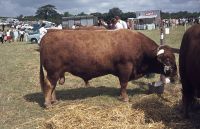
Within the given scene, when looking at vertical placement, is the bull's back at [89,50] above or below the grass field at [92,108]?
above

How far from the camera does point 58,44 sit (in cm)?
947

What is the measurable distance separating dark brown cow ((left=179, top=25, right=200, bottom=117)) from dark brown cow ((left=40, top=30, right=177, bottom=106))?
2.13m

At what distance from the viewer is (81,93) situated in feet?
35.9

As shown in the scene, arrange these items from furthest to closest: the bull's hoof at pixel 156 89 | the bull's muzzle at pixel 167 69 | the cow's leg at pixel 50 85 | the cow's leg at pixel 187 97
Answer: the bull's hoof at pixel 156 89, the bull's muzzle at pixel 167 69, the cow's leg at pixel 50 85, the cow's leg at pixel 187 97

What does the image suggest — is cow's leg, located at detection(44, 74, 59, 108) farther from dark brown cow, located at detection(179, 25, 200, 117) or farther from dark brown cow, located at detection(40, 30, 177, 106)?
dark brown cow, located at detection(179, 25, 200, 117)

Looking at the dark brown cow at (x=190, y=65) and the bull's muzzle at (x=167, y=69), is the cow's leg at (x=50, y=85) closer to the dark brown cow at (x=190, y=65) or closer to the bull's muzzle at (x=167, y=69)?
the bull's muzzle at (x=167, y=69)

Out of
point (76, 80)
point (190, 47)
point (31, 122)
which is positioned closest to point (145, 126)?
point (190, 47)

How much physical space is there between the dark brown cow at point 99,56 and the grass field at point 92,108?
0.53 meters

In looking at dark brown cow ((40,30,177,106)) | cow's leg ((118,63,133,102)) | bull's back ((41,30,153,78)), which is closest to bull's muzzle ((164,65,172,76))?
dark brown cow ((40,30,177,106))

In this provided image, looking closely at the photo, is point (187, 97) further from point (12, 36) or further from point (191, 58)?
point (12, 36)

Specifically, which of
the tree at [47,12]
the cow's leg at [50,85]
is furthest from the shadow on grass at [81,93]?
the tree at [47,12]

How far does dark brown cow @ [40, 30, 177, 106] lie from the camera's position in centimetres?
944

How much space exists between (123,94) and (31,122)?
8.66ft

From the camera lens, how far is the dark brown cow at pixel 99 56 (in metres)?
9.44
